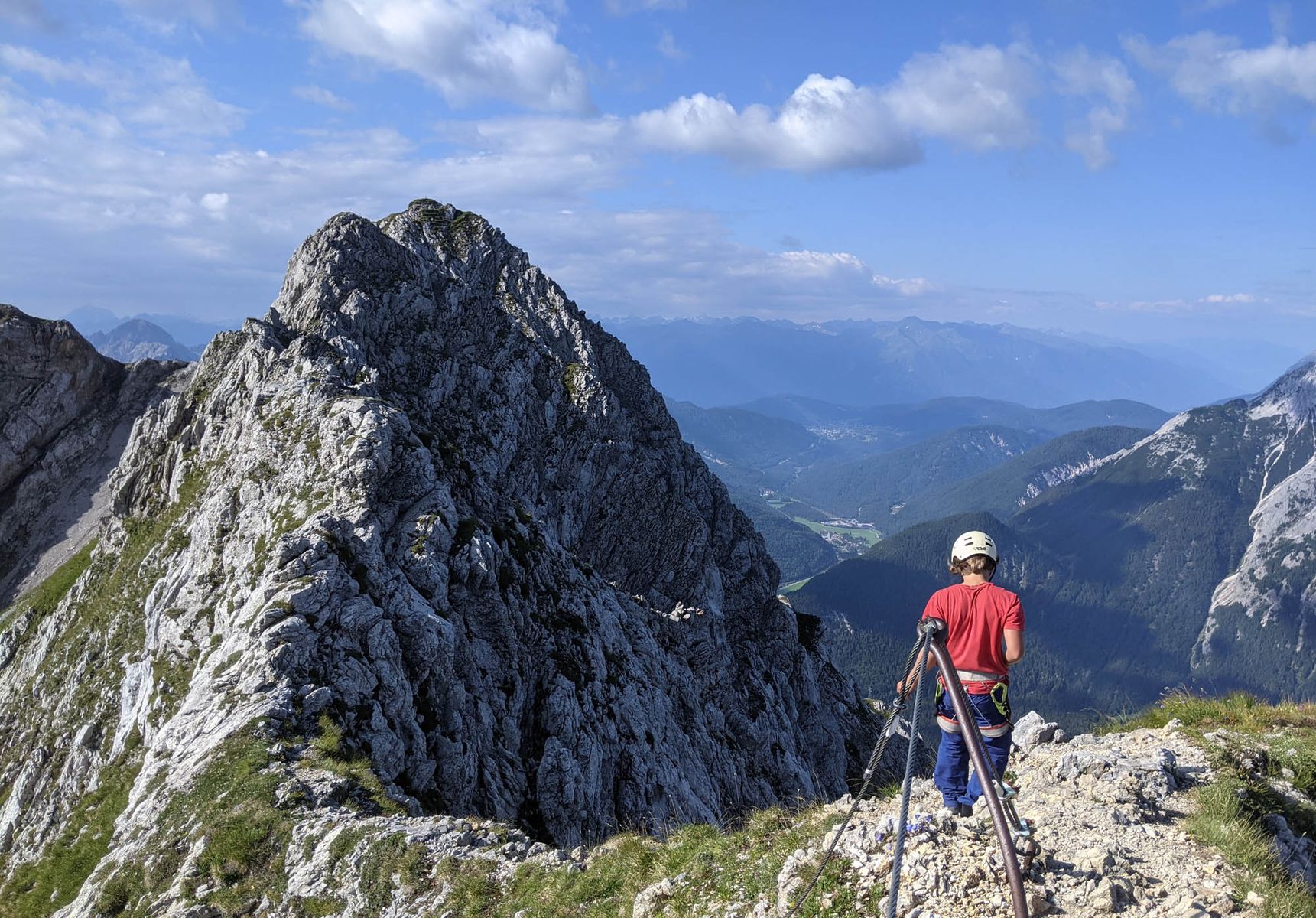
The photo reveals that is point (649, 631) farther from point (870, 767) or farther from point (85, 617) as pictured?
point (870, 767)

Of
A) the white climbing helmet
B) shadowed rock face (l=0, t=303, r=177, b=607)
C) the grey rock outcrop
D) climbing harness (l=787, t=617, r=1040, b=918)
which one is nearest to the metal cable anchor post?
climbing harness (l=787, t=617, r=1040, b=918)

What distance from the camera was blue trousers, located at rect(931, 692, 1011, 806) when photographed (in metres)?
11.1

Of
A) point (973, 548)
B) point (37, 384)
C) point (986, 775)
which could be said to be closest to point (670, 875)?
point (986, 775)

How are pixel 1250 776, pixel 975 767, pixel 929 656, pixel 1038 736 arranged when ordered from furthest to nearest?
pixel 1038 736 → pixel 1250 776 → pixel 975 767 → pixel 929 656

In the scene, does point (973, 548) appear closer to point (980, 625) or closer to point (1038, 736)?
point (980, 625)

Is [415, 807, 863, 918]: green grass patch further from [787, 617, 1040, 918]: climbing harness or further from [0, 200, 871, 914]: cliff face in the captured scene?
[0, 200, 871, 914]: cliff face

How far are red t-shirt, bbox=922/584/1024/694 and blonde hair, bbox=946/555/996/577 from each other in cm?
23

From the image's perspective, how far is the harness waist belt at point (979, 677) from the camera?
35.6 feet

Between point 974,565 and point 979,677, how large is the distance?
1.73m

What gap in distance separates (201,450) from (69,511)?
44.0 m

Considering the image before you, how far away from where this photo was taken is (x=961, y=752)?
1125cm

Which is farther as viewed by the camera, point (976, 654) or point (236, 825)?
point (236, 825)

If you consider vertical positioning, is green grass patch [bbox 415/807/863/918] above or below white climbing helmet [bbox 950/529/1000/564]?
below

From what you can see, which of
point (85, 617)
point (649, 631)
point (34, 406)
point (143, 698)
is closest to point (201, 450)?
point (85, 617)
